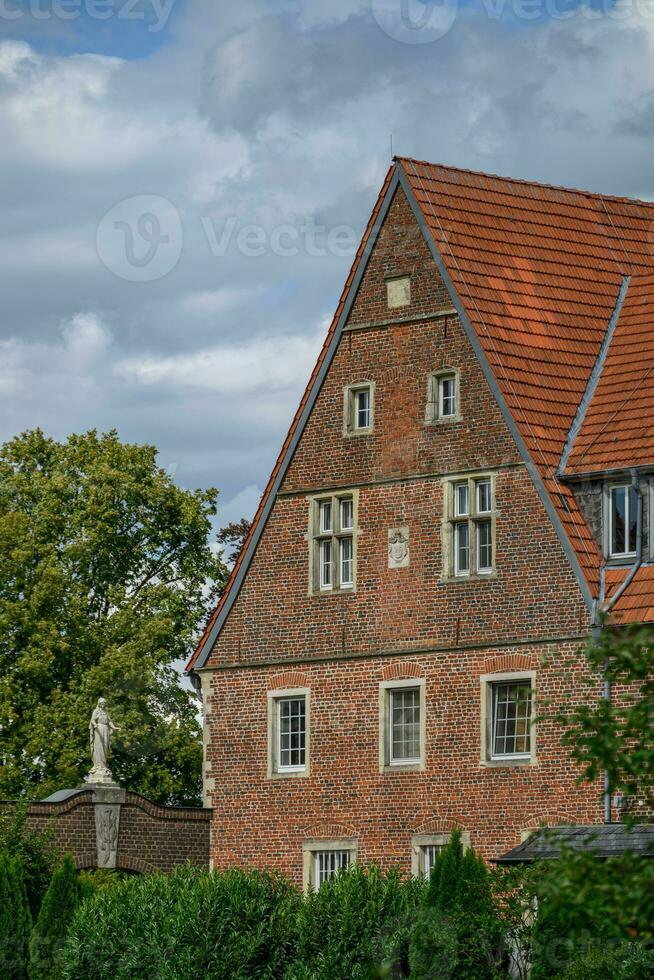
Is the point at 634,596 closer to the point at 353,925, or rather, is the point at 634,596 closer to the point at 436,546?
the point at 436,546

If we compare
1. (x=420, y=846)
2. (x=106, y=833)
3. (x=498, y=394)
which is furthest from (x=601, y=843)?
(x=106, y=833)

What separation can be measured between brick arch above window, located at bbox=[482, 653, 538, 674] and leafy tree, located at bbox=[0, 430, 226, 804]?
18580 millimetres

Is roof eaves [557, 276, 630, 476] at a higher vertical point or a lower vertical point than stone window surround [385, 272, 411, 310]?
lower

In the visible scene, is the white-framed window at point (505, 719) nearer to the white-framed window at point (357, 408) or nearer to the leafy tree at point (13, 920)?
the white-framed window at point (357, 408)

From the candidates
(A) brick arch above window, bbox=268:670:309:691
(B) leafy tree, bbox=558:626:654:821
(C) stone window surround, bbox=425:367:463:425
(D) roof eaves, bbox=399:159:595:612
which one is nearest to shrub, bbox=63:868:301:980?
(A) brick arch above window, bbox=268:670:309:691

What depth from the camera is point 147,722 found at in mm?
48781

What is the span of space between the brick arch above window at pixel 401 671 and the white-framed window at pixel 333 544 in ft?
5.12

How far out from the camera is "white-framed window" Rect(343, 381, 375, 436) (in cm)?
3222

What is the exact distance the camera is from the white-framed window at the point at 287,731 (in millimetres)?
31969

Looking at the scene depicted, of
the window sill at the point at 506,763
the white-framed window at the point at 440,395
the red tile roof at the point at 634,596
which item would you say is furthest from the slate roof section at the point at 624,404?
the window sill at the point at 506,763

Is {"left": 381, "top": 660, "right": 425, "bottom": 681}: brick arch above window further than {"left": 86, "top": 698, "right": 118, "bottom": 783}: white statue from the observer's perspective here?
No

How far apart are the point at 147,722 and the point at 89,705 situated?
1869 millimetres

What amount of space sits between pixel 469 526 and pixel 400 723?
3.21 metres

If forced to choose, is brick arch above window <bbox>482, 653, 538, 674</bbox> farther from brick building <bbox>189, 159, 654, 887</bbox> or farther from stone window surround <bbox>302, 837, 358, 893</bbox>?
stone window surround <bbox>302, 837, 358, 893</bbox>
